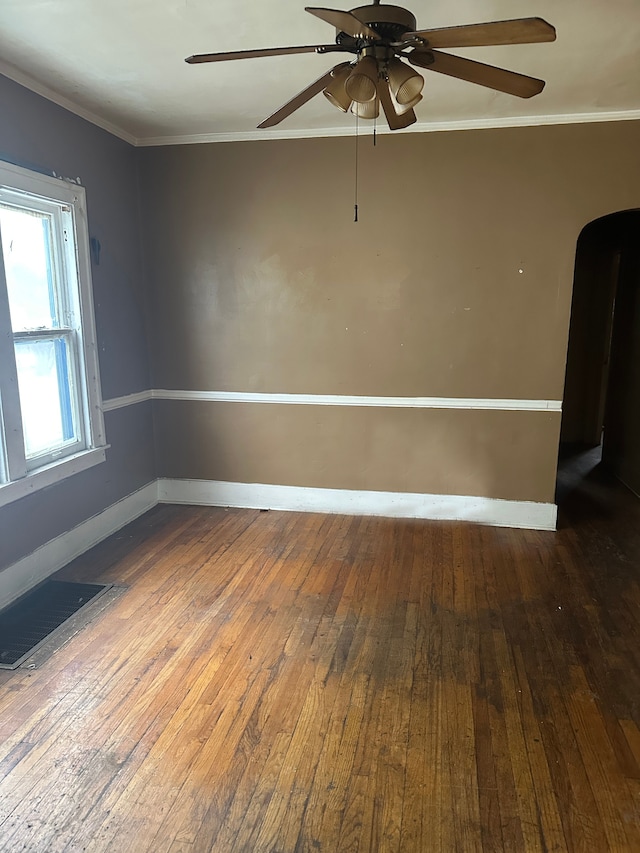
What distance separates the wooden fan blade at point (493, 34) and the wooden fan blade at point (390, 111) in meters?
0.29

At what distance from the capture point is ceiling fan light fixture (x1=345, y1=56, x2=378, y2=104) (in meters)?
1.74

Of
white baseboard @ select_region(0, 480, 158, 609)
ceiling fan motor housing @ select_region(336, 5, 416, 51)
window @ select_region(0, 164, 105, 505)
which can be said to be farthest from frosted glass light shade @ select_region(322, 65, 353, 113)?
white baseboard @ select_region(0, 480, 158, 609)

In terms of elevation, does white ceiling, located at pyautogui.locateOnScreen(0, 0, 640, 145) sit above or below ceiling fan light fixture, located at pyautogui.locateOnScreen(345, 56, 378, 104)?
above

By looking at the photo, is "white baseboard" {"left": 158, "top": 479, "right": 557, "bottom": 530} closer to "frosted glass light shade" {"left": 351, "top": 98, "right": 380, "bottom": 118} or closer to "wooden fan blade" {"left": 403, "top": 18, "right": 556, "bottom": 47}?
"frosted glass light shade" {"left": 351, "top": 98, "right": 380, "bottom": 118}

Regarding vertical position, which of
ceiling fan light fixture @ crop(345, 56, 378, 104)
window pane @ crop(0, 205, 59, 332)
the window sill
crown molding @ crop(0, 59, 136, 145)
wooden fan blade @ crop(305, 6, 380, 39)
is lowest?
the window sill

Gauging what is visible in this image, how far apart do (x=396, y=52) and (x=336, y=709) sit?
230 cm

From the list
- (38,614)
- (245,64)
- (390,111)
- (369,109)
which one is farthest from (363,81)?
(38,614)

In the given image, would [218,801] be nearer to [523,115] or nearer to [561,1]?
[561,1]

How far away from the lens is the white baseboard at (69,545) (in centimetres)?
296

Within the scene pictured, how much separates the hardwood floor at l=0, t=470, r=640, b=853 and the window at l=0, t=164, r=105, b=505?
0.70 metres

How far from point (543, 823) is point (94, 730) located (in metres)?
1.54

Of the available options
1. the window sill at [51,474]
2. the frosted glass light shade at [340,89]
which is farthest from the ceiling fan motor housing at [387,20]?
the window sill at [51,474]

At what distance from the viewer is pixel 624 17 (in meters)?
2.26

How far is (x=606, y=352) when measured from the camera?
5996 millimetres
